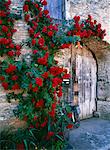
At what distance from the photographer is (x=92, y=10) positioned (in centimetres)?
588

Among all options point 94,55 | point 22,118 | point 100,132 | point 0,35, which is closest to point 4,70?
point 0,35

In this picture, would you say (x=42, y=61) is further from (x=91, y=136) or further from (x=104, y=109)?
(x=104, y=109)

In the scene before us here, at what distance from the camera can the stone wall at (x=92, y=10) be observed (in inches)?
216

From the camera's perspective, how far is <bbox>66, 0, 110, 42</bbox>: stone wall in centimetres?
548

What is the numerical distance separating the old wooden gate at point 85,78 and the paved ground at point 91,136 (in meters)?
0.43

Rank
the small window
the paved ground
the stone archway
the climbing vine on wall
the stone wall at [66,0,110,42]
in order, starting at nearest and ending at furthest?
the climbing vine on wall, the paved ground, the small window, the stone wall at [66,0,110,42], the stone archway

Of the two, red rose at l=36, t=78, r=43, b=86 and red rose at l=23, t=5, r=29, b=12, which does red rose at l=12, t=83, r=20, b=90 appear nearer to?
red rose at l=36, t=78, r=43, b=86

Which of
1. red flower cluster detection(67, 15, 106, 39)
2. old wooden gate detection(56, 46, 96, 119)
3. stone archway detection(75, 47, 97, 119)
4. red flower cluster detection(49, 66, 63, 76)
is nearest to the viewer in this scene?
red flower cluster detection(49, 66, 63, 76)

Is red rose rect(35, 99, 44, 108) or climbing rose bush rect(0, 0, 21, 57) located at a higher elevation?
climbing rose bush rect(0, 0, 21, 57)

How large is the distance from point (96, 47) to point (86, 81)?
3.31ft

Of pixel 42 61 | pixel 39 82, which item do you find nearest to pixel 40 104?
pixel 39 82

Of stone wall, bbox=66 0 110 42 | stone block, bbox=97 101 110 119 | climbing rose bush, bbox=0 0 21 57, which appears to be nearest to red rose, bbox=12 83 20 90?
climbing rose bush, bbox=0 0 21 57

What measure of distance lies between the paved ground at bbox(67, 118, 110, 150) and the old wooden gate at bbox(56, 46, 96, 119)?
1.40 feet

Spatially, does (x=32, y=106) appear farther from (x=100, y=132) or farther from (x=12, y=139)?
(x=100, y=132)
